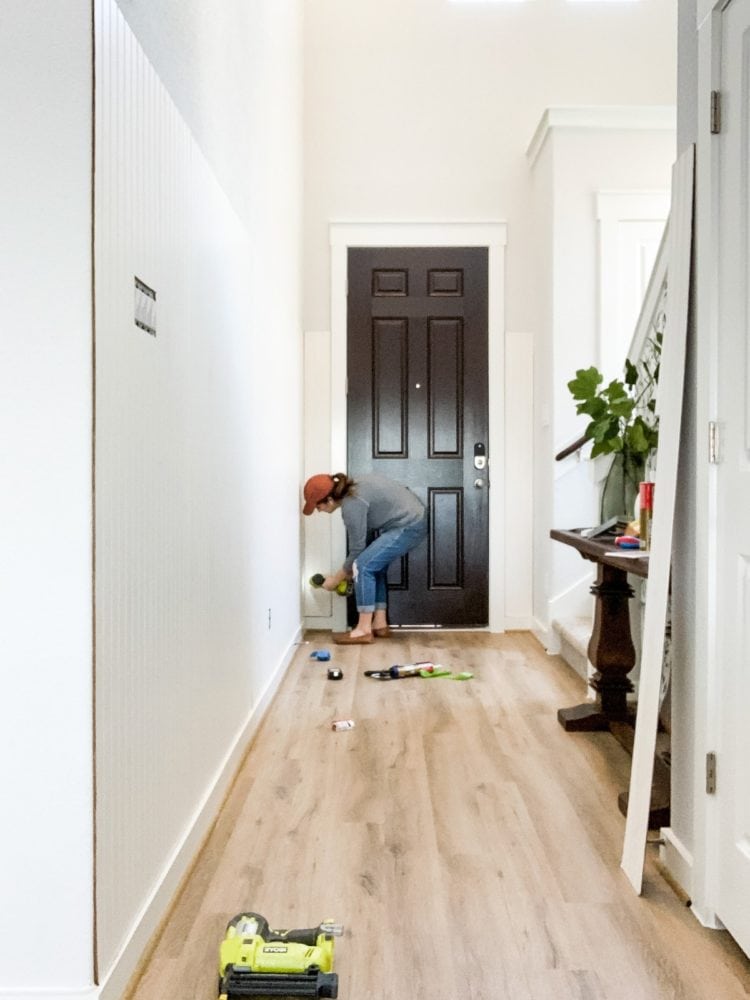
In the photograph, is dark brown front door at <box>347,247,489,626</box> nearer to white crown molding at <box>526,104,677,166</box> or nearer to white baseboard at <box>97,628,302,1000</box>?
white crown molding at <box>526,104,677,166</box>

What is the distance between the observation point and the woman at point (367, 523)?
5.10m

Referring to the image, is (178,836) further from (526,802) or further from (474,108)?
(474,108)

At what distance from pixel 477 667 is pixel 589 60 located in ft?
12.3

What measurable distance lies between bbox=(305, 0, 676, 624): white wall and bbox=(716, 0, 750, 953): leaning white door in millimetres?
3612

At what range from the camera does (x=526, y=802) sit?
8.50 feet

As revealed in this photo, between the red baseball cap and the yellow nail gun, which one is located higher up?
the red baseball cap

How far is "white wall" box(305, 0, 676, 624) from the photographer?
5469mm

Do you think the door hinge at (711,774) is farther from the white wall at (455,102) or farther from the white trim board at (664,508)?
the white wall at (455,102)

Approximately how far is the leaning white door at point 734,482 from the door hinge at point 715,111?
1 cm

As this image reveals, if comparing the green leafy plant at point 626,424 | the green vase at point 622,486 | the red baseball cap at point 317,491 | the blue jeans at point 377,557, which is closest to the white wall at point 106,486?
the green leafy plant at point 626,424

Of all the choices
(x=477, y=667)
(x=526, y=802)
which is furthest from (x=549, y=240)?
(x=526, y=802)

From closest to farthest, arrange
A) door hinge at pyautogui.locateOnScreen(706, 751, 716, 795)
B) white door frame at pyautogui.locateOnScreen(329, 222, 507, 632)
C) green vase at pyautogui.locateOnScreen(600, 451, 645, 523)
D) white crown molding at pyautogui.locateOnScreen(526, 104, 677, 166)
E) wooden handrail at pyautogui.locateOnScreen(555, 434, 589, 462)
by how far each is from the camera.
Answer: door hinge at pyautogui.locateOnScreen(706, 751, 716, 795)
green vase at pyautogui.locateOnScreen(600, 451, 645, 523)
wooden handrail at pyautogui.locateOnScreen(555, 434, 589, 462)
white crown molding at pyautogui.locateOnScreen(526, 104, 677, 166)
white door frame at pyautogui.locateOnScreen(329, 222, 507, 632)

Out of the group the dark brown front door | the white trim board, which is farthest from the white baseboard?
the dark brown front door

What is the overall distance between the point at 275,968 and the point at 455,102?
519 cm
